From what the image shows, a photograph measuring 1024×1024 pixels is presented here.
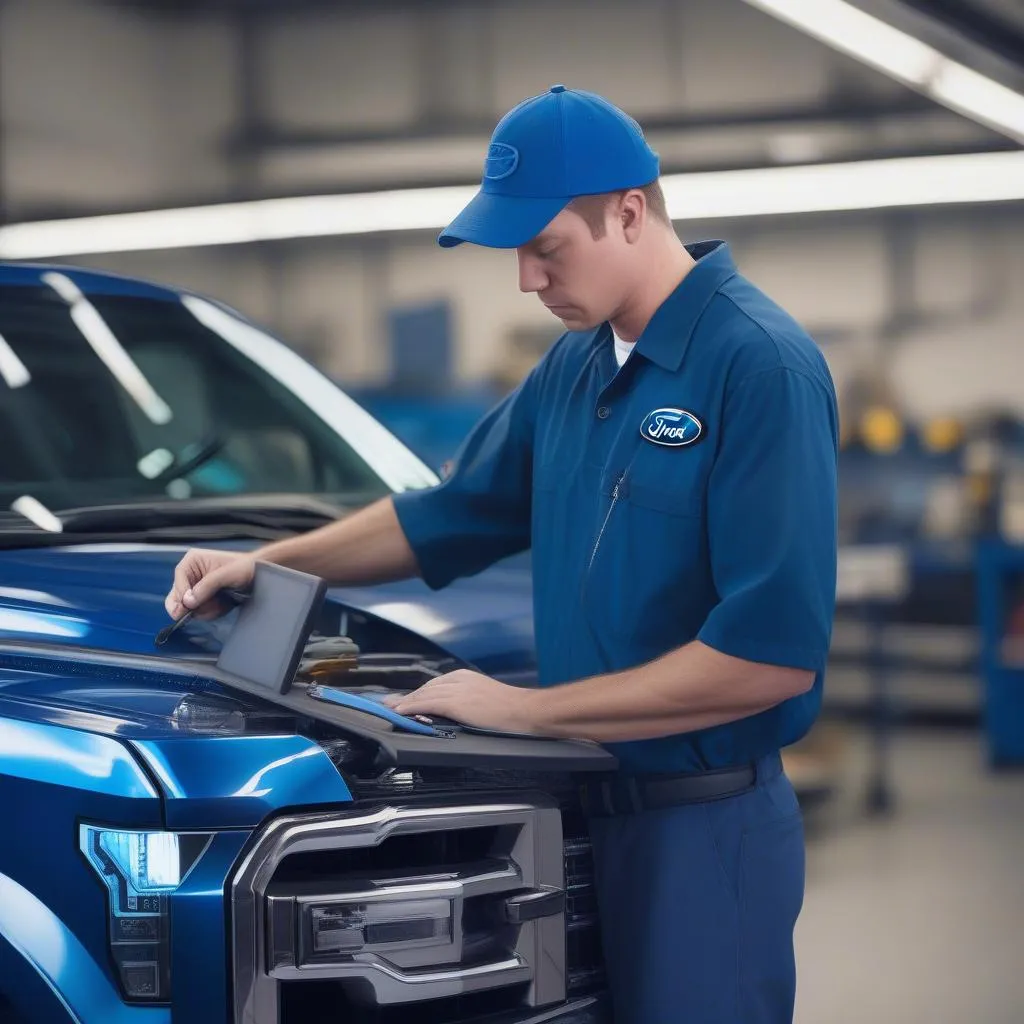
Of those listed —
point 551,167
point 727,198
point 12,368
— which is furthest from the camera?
point 727,198

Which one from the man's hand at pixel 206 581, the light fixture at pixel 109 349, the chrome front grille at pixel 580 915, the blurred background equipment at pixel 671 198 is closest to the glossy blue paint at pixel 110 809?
the man's hand at pixel 206 581

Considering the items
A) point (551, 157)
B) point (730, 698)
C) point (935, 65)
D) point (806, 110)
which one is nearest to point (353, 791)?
point (730, 698)

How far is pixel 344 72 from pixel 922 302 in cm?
370

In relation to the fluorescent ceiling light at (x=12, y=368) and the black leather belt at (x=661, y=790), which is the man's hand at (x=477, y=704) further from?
the fluorescent ceiling light at (x=12, y=368)

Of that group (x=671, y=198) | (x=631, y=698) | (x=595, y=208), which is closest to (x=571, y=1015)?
(x=631, y=698)

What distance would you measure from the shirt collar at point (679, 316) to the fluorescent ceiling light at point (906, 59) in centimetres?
591

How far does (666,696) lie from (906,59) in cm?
724

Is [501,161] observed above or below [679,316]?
above

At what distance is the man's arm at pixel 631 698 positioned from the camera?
72.0 inches

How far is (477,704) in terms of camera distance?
6.04 feet

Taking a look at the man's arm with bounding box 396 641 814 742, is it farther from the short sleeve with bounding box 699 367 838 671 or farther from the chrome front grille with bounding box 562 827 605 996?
the chrome front grille with bounding box 562 827 605 996

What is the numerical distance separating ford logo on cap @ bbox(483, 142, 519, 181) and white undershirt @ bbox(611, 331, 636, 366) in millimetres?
266

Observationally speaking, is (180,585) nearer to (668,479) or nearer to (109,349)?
(668,479)

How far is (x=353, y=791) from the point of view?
1.71 m
